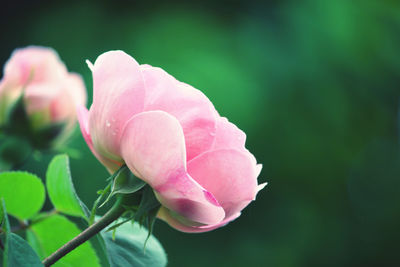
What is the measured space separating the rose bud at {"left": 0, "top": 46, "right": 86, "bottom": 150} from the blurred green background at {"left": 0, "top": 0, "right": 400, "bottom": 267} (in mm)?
1107

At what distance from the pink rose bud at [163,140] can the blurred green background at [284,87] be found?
1.40 metres

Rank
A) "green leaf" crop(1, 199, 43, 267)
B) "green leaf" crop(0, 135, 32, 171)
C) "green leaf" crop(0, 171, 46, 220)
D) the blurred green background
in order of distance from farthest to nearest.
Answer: the blurred green background < "green leaf" crop(0, 135, 32, 171) < "green leaf" crop(0, 171, 46, 220) < "green leaf" crop(1, 199, 43, 267)

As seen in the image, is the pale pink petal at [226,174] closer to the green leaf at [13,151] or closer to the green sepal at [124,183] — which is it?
the green sepal at [124,183]

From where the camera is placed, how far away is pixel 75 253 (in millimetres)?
330

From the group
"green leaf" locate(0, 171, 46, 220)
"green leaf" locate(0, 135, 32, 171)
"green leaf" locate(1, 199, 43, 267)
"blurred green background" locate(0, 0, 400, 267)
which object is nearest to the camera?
"green leaf" locate(1, 199, 43, 267)

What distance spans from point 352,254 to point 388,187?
0.57 metres

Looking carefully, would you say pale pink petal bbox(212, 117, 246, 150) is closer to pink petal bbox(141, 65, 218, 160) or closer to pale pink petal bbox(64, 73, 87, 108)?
pink petal bbox(141, 65, 218, 160)

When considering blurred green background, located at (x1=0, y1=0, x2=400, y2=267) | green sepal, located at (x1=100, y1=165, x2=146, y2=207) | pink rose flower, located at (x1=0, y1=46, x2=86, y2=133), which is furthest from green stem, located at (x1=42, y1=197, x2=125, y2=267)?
blurred green background, located at (x1=0, y1=0, x2=400, y2=267)

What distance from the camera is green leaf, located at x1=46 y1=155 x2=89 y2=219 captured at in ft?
1.13

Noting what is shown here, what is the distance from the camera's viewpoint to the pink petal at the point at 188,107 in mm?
300

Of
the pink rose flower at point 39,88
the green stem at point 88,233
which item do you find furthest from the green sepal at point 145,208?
the pink rose flower at point 39,88

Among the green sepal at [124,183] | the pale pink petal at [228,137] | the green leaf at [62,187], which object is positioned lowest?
the green leaf at [62,187]

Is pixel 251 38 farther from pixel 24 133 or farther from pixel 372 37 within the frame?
pixel 24 133

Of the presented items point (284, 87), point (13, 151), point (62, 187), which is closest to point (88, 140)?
Answer: point (62, 187)
